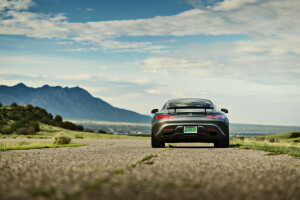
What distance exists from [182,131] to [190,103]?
1416 millimetres

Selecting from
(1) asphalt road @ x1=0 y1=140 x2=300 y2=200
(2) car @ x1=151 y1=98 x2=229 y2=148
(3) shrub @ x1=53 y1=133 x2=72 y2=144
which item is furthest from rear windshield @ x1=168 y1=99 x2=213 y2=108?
(3) shrub @ x1=53 y1=133 x2=72 y2=144

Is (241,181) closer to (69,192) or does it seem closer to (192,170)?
(192,170)

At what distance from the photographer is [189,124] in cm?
1326

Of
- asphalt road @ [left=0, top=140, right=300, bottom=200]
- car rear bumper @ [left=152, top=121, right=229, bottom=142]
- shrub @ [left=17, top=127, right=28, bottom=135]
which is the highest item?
car rear bumper @ [left=152, top=121, right=229, bottom=142]

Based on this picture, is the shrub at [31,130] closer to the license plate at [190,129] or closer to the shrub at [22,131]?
the shrub at [22,131]

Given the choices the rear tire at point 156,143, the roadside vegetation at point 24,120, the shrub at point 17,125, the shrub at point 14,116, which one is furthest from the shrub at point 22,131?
the rear tire at point 156,143

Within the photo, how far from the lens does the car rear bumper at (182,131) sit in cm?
1321

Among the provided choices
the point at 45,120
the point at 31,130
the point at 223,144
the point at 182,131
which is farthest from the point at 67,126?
the point at 182,131

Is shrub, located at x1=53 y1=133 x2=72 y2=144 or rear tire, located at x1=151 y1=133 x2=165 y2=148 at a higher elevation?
Answer: rear tire, located at x1=151 y1=133 x2=165 y2=148

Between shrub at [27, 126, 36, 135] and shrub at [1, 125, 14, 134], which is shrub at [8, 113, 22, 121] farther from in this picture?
shrub at [27, 126, 36, 135]

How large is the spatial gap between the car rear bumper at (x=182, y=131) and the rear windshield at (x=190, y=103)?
2.50 feet

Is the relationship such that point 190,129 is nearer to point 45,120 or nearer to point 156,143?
point 156,143

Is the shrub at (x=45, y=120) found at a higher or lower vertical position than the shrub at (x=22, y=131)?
higher

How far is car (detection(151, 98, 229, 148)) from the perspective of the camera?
13.2 m
